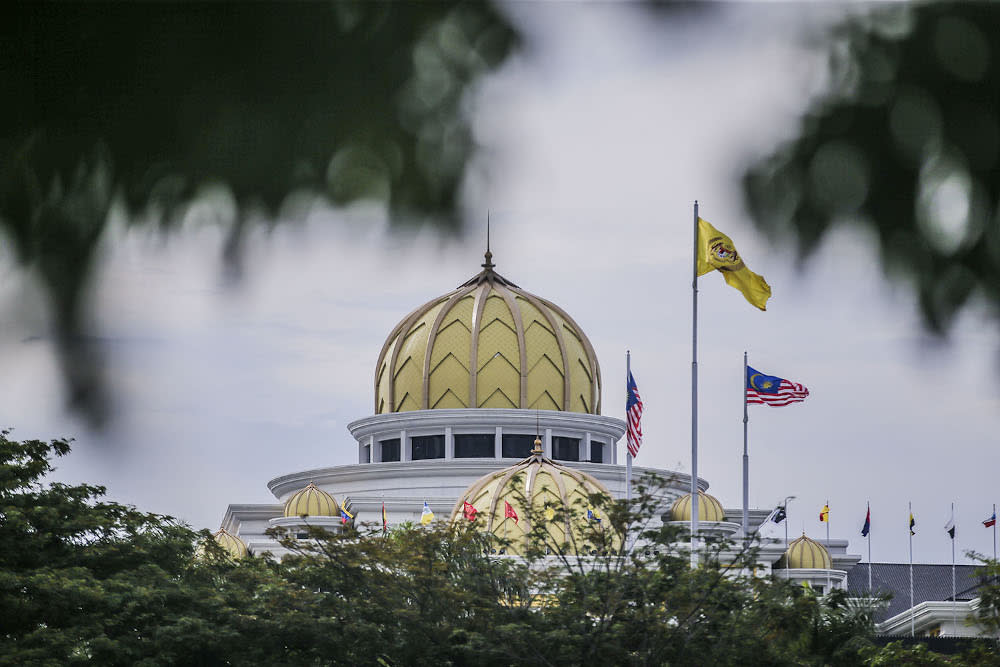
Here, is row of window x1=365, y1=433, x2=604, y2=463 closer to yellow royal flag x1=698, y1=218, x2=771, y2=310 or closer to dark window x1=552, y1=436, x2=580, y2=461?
dark window x1=552, y1=436, x2=580, y2=461

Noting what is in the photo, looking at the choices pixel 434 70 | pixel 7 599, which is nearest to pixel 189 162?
pixel 434 70

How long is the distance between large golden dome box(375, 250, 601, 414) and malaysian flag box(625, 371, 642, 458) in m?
19.9

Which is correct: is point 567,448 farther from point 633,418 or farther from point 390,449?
point 633,418

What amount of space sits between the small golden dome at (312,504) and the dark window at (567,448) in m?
10.7

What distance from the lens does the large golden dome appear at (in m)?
65.6

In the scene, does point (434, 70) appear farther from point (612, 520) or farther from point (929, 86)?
point (612, 520)

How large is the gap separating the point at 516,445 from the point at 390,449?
585 centimetres

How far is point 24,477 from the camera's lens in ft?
96.3

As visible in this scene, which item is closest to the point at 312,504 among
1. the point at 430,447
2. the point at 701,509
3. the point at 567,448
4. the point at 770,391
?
the point at 430,447

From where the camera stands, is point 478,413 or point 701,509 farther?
point 478,413

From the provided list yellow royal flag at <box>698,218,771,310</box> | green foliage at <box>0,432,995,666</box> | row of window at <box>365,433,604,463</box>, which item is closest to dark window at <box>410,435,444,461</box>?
row of window at <box>365,433,604,463</box>

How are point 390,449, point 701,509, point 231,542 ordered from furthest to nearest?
1. point 390,449
2. point 701,509
3. point 231,542

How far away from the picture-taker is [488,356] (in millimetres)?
65562

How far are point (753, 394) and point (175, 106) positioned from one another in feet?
127
